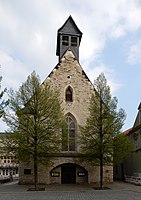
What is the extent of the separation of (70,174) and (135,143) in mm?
11307

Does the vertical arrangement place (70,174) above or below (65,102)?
below

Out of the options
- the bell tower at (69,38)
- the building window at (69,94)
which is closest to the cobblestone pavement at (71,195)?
the building window at (69,94)

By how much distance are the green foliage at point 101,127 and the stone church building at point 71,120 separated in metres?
2.85

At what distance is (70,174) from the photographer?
33.2m

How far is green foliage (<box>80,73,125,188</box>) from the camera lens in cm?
2794

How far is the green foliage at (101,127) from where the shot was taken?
27.9 m

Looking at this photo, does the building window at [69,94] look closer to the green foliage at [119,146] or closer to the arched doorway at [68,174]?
the arched doorway at [68,174]

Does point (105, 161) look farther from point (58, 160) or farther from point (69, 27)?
point (69, 27)

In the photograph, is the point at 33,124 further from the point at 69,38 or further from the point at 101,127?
the point at 69,38

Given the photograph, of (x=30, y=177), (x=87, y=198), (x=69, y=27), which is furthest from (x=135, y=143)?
(x=87, y=198)

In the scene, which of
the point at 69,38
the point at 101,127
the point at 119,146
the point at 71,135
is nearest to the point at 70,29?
the point at 69,38

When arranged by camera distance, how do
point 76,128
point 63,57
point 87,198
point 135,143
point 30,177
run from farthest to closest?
point 135,143, point 63,57, point 76,128, point 30,177, point 87,198

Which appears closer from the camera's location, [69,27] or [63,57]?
[63,57]

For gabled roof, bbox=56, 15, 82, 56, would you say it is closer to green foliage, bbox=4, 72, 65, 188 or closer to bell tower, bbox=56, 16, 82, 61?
bell tower, bbox=56, 16, 82, 61
